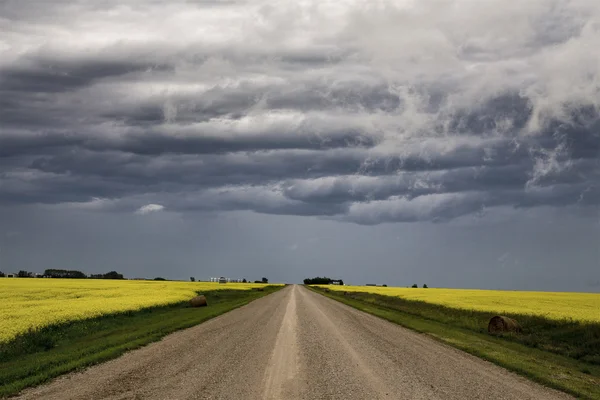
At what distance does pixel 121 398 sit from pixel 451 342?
16.0 metres

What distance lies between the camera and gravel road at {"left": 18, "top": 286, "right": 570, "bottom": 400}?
40.5 feet

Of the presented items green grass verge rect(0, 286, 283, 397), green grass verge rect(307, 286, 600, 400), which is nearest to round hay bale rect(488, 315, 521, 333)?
green grass verge rect(307, 286, 600, 400)

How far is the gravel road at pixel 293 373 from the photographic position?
12.3 meters

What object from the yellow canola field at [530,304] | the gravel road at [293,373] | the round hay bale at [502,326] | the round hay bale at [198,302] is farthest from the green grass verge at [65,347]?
the yellow canola field at [530,304]

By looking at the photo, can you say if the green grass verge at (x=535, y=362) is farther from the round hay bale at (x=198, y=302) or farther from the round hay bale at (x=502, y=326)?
the round hay bale at (x=198, y=302)

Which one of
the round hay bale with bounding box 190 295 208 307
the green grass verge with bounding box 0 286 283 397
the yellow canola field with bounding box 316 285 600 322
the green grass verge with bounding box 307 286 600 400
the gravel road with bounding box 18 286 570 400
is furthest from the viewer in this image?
the round hay bale with bounding box 190 295 208 307

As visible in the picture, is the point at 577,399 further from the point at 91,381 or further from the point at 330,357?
the point at 91,381

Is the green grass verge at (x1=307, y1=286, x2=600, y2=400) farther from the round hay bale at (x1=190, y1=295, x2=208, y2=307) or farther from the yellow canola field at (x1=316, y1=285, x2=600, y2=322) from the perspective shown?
the round hay bale at (x1=190, y1=295, x2=208, y2=307)

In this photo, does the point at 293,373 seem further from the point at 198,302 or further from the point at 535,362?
the point at 198,302

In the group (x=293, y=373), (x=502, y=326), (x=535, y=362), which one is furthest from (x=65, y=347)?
(x=502, y=326)

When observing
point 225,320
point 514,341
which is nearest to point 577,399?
point 514,341

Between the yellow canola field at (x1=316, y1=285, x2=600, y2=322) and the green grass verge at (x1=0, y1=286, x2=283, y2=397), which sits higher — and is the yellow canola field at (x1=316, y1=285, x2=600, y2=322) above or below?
below

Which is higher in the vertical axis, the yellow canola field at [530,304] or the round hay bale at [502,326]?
the round hay bale at [502,326]

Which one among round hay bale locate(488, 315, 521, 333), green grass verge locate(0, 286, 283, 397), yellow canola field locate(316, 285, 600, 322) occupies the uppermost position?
green grass verge locate(0, 286, 283, 397)
